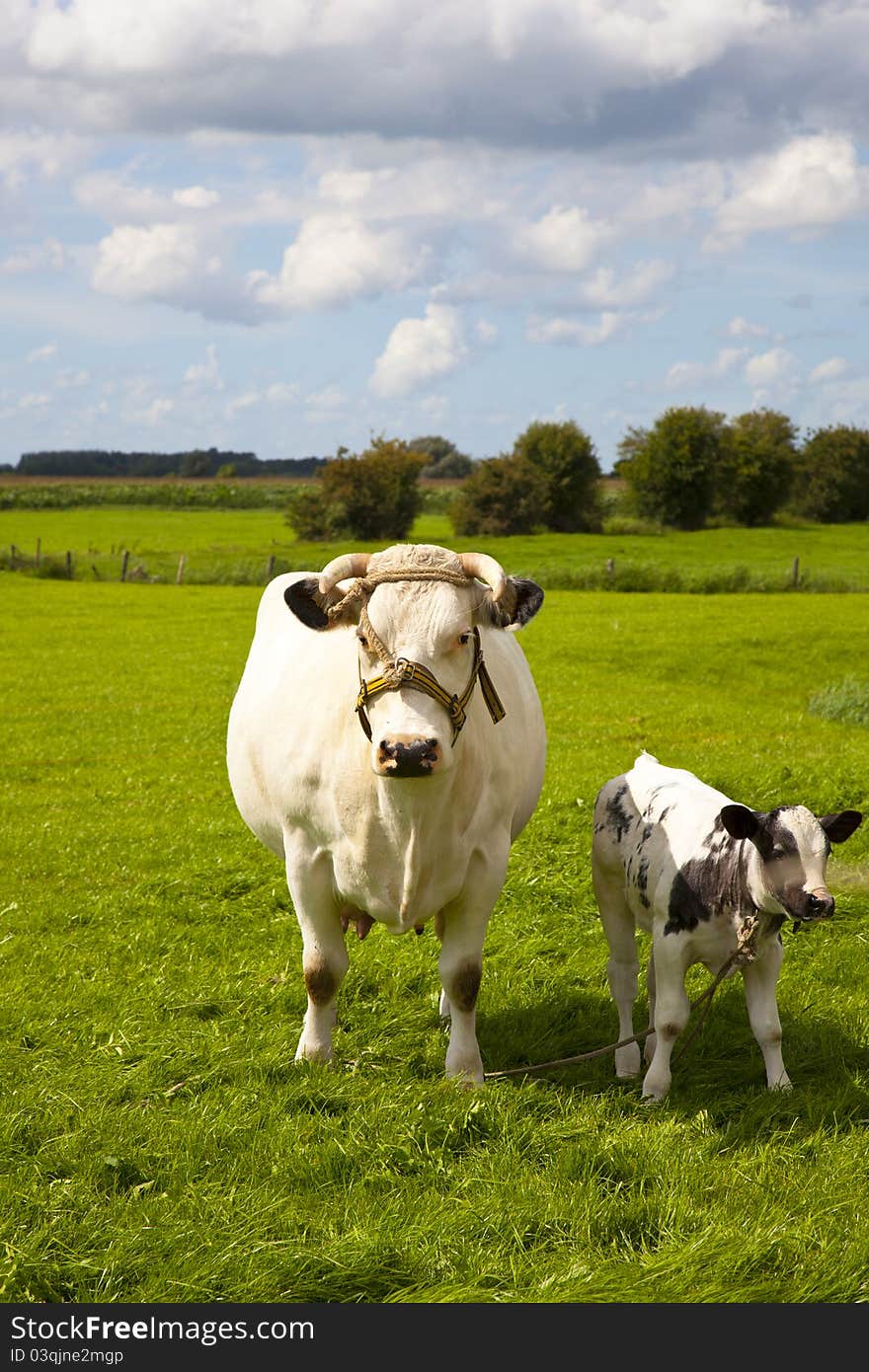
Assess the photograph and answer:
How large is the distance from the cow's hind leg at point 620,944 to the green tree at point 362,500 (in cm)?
6775

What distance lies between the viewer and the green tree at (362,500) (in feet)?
245

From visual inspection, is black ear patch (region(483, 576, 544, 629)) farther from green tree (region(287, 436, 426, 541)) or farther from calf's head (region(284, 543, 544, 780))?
green tree (region(287, 436, 426, 541))

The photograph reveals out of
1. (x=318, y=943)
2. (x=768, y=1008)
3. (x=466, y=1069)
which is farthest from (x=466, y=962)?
(x=768, y=1008)

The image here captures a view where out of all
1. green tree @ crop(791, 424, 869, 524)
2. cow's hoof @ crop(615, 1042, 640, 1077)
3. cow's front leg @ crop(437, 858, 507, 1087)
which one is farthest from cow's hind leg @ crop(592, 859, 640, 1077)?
green tree @ crop(791, 424, 869, 524)

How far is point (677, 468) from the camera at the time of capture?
86.8 m

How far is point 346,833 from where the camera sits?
6477 mm

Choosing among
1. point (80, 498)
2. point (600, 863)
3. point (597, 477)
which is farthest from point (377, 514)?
point (600, 863)

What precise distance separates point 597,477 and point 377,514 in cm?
1854

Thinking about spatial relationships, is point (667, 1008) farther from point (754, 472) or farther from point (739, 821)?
point (754, 472)

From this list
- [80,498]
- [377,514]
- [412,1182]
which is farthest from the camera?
[80,498]

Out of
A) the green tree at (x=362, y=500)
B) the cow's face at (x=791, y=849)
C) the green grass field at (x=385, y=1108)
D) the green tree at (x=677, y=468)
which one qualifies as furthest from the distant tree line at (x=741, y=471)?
the cow's face at (x=791, y=849)

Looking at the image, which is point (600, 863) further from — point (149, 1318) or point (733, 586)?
point (733, 586)

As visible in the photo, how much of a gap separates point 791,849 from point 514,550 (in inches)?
2438

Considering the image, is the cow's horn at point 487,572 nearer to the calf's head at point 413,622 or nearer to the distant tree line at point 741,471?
the calf's head at point 413,622
